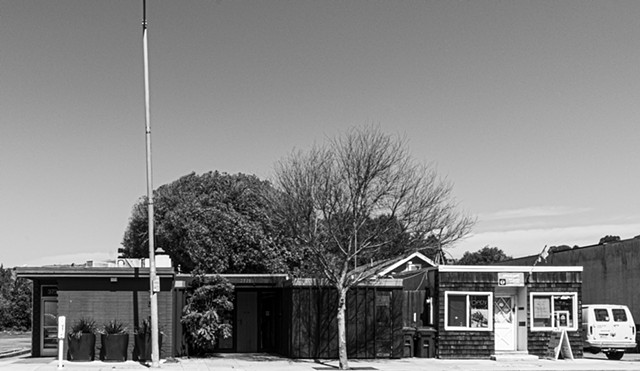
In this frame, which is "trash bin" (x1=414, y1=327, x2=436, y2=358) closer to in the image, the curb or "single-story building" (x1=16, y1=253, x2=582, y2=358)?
"single-story building" (x1=16, y1=253, x2=582, y2=358)

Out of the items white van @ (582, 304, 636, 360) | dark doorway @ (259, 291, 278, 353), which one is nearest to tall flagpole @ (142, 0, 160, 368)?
dark doorway @ (259, 291, 278, 353)

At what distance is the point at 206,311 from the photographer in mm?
29484

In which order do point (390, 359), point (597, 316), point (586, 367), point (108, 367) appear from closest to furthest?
point (108, 367)
point (586, 367)
point (390, 359)
point (597, 316)

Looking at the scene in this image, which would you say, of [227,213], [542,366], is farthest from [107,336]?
[227,213]

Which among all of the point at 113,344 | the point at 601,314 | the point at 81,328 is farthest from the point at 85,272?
the point at 601,314

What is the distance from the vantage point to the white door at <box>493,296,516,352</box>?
3122 centimetres

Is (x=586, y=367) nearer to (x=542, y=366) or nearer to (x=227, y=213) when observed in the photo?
(x=542, y=366)

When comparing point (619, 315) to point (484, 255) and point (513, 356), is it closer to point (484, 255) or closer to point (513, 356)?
point (513, 356)

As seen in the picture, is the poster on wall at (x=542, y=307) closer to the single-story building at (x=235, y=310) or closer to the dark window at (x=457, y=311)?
the dark window at (x=457, y=311)

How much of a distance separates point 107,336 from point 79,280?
2.13 meters

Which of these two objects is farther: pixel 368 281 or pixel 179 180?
pixel 179 180

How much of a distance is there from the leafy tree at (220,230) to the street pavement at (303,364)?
22932 millimetres

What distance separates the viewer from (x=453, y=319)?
30.7 metres

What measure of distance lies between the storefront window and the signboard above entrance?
723mm
